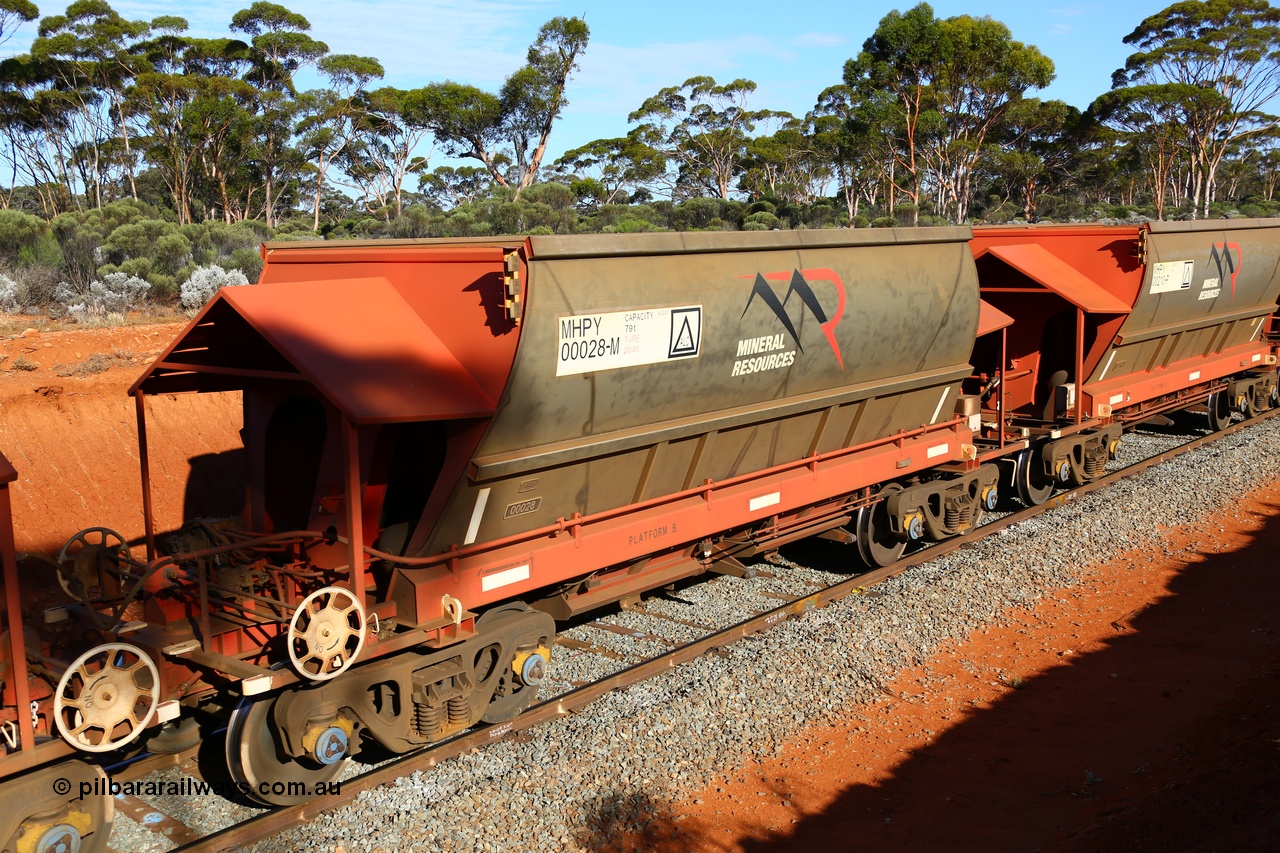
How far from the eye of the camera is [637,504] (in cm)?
766

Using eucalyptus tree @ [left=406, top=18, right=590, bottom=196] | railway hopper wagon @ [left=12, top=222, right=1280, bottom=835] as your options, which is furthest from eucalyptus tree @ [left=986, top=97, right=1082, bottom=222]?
railway hopper wagon @ [left=12, top=222, right=1280, bottom=835]

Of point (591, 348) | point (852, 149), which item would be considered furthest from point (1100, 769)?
point (852, 149)

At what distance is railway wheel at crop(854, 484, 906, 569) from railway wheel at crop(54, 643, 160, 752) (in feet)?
22.6

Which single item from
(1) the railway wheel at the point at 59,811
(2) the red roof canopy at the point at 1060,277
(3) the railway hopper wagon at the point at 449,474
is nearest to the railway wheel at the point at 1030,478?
(2) the red roof canopy at the point at 1060,277

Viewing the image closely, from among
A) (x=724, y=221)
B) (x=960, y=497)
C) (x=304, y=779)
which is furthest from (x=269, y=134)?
(x=304, y=779)

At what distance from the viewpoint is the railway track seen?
5.95 meters

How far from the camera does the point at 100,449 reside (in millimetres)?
12812

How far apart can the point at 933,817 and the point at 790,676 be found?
1908 mm

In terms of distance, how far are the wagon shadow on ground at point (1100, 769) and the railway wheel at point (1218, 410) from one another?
9.20m

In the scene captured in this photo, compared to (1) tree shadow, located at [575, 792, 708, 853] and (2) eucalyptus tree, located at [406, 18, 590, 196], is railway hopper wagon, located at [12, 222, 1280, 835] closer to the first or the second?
(1) tree shadow, located at [575, 792, 708, 853]

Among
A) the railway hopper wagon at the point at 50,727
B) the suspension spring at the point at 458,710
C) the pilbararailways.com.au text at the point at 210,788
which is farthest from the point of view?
the suspension spring at the point at 458,710

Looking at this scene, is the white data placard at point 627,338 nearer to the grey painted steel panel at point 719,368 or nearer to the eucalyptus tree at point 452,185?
the grey painted steel panel at point 719,368

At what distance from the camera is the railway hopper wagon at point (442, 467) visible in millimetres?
5992

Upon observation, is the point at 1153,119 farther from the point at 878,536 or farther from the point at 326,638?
the point at 326,638
